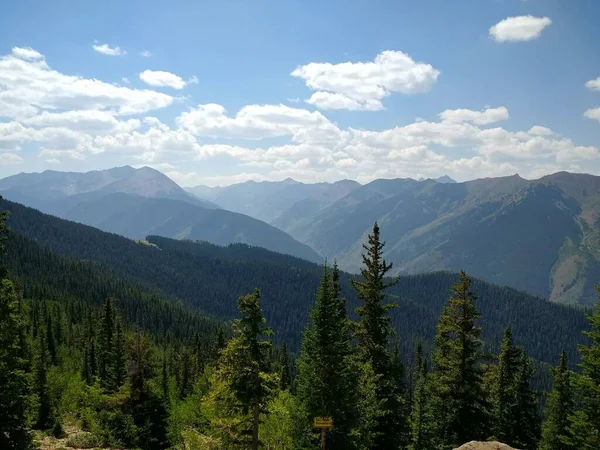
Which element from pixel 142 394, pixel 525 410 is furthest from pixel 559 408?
pixel 142 394

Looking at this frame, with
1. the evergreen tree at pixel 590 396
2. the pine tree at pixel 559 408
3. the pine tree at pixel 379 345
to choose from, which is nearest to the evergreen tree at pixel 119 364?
the pine tree at pixel 379 345

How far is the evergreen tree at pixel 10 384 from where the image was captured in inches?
853

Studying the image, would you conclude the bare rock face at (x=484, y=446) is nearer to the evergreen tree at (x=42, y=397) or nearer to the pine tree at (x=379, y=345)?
the pine tree at (x=379, y=345)

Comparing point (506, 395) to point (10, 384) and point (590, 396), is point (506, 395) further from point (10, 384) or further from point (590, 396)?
point (10, 384)

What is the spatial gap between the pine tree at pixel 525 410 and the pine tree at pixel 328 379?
78.5 ft

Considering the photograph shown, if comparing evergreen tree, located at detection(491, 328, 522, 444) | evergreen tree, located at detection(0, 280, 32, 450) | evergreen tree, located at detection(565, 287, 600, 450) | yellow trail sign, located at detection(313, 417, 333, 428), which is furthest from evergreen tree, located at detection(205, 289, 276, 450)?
evergreen tree, located at detection(491, 328, 522, 444)

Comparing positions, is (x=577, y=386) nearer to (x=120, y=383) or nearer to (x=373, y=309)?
(x=373, y=309)

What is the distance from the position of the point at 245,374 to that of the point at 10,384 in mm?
11514

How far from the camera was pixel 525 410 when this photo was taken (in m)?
42.8

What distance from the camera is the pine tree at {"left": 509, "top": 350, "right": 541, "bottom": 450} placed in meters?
42.4

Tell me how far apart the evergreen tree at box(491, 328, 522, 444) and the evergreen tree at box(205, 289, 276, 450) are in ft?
86.0

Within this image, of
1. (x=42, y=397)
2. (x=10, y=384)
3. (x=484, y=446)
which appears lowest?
(x=42, y=397)

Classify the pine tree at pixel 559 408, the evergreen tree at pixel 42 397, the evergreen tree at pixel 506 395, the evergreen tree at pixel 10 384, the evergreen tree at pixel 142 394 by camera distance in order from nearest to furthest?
the evergreen tree at pixel 10 384, the evergreen tree at pixel 142 394, the evergreen tree at pixel 506 395, the pine tree at pixel 559 408, the evergreen tree at pixel 42 397

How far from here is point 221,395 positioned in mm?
25734
